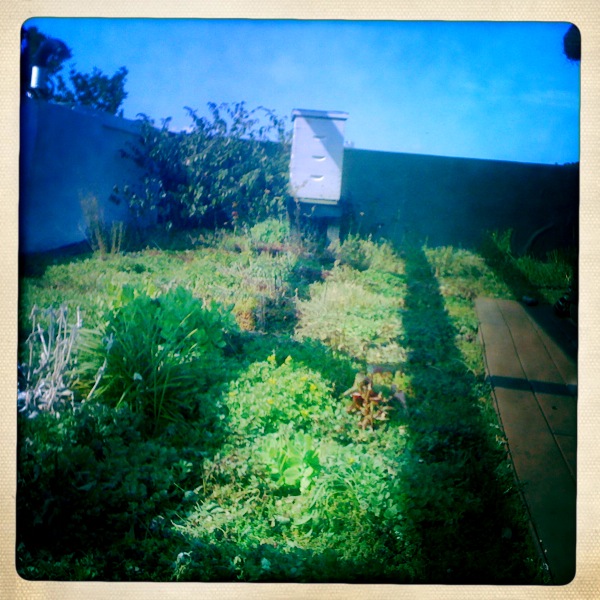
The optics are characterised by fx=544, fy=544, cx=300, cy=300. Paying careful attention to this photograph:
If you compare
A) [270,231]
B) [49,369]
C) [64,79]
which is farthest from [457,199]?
[49,369]

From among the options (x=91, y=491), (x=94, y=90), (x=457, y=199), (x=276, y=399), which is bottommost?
(x=91, y=491)

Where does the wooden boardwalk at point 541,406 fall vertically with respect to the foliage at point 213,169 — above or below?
below

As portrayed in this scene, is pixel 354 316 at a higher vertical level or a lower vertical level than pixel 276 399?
higher

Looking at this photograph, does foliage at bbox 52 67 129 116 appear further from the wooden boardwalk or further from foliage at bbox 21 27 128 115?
the wooden boardwalk

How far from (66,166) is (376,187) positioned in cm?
109

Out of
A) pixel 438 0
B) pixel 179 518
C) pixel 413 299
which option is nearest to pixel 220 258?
pixel 413 299

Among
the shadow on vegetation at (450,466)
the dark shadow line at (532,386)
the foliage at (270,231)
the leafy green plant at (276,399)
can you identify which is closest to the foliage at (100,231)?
the foliage at (270,231)

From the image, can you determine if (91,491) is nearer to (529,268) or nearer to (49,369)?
(49,369)

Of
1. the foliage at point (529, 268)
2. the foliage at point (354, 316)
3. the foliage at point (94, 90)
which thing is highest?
the foliage at point (94, 90)

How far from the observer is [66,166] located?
6.26ft

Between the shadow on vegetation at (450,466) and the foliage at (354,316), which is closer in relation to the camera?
the shadow on vegetation at (450,466)

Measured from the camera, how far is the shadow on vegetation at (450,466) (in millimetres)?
1848

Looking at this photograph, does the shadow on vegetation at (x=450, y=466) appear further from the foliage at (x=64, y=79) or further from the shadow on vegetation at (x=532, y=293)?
the foliage at (x=64, y=79)

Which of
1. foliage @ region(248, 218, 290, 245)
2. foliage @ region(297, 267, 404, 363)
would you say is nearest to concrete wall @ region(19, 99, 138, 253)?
foliage @ region(248, 218, 290, 245)
